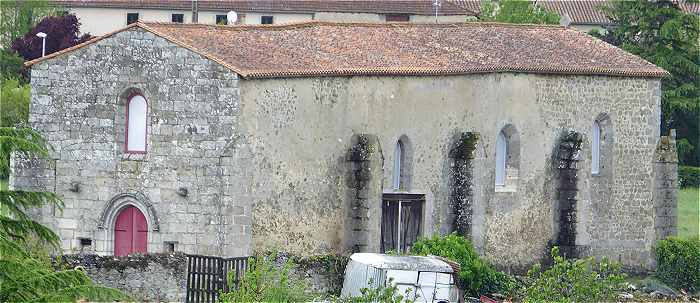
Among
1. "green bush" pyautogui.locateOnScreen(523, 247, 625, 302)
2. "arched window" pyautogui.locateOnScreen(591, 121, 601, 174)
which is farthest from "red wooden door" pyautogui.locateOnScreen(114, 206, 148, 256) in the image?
"arched window" pyautogui.locateOnScreen(591, 121, 601, 174)

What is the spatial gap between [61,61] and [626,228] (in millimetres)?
15966

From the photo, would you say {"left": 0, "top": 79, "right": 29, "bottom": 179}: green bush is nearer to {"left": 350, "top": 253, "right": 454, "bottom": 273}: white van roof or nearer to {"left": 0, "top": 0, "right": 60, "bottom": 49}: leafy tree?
{"left": 0, "top": 0, "right": 60, "bottom": 49}: leafy tree

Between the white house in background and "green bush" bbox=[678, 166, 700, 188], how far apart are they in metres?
12.4

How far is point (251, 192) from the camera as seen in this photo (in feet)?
171

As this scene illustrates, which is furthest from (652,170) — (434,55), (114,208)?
(114,208)

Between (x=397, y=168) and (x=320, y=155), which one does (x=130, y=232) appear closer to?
(x=320, y=155)

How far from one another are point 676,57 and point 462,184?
25893 millimetres

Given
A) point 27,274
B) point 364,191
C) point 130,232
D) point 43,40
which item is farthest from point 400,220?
point 43,40

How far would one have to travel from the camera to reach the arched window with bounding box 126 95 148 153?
174 ft

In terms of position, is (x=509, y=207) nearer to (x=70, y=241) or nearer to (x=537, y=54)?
(x=537, y=54)

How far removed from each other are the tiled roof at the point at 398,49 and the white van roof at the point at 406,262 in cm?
531

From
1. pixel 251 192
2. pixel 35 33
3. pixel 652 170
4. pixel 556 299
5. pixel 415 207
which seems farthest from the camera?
pixel 35 33

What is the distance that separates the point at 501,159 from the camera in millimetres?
58281

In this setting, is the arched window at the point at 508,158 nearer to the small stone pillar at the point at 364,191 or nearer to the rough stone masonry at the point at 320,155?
the rough stone masonry at the point at 320,155
